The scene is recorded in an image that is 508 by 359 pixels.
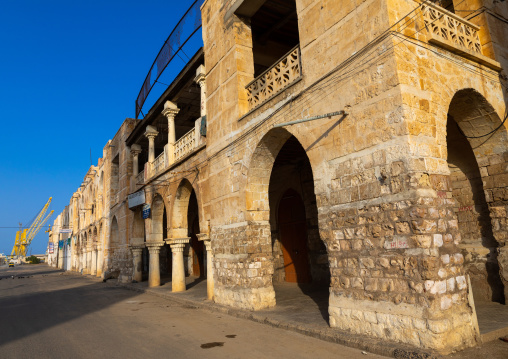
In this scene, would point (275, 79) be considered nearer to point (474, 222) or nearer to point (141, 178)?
point (474, 222)

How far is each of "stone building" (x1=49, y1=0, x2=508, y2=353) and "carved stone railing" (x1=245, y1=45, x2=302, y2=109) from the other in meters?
0.05

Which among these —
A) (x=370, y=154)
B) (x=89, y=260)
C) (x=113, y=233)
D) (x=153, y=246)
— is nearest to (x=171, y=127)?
(x=153, y=246)

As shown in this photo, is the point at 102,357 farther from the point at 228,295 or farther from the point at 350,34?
the point at 350,34

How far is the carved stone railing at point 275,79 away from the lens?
23.4 ft

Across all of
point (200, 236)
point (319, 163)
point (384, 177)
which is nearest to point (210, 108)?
point (200, 236)

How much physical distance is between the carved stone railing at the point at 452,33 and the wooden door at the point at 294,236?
22.0 feet

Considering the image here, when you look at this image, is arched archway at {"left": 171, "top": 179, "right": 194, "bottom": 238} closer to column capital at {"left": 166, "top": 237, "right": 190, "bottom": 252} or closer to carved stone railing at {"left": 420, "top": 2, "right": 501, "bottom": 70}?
column capital at {"left": 166, "top": 237, "right": 190, "bottom": 252}

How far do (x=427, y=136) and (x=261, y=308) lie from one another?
5.03 meters

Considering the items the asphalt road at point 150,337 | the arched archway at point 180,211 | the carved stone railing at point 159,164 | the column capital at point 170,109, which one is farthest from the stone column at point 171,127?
the asphalt road at point 150,337

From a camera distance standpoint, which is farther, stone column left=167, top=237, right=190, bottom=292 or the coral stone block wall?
stone column left=167, top=237, right=190, bottom=292

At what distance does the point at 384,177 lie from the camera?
4.91 m

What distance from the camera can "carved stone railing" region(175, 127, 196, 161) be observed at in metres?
11.2

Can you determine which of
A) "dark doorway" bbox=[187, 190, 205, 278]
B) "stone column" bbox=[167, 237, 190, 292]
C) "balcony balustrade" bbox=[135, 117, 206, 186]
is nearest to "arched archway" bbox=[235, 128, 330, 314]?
"balcony balustrade" bbox=[135, 117, 206, 186]

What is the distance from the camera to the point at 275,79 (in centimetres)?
766
